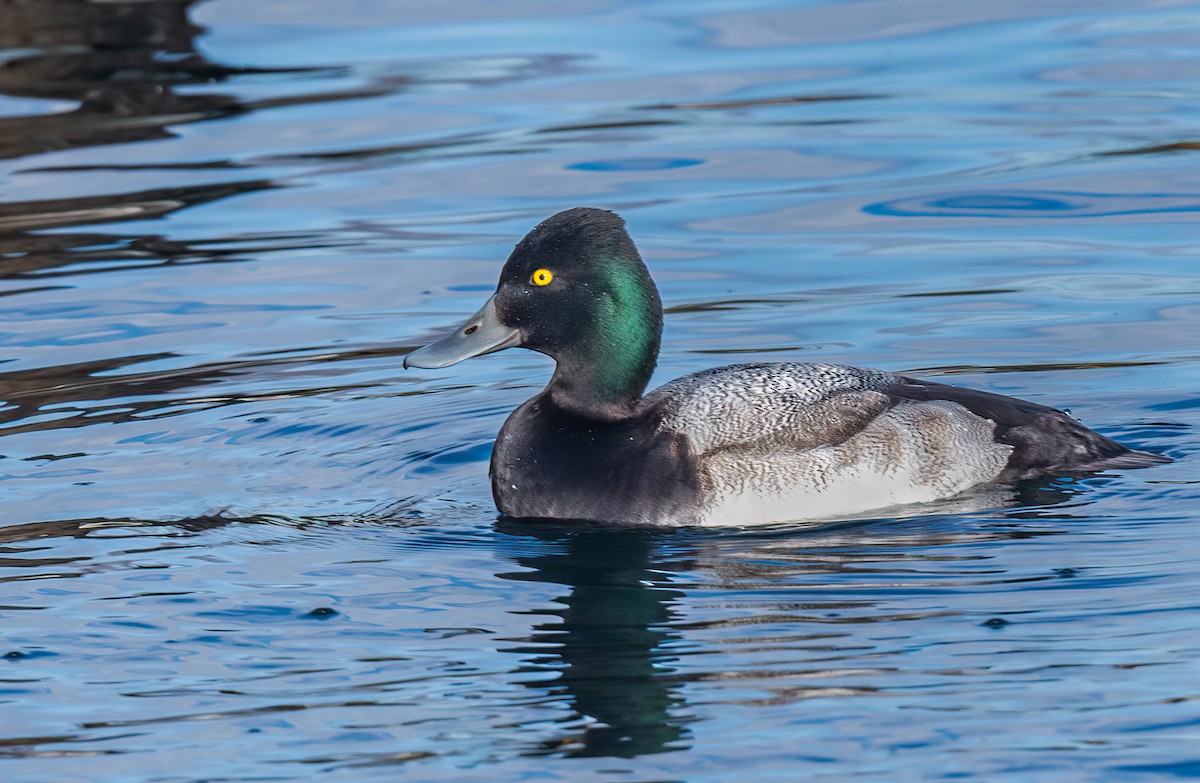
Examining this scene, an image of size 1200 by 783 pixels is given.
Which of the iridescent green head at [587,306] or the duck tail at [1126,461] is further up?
the iridescent green head at [587,306]

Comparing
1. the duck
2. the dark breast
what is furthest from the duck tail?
the dark breast

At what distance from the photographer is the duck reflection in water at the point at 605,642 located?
5.55 meters

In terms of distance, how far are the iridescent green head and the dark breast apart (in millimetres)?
173

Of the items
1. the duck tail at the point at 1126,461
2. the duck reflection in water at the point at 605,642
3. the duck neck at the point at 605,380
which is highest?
the duck neck at the point at 605,380

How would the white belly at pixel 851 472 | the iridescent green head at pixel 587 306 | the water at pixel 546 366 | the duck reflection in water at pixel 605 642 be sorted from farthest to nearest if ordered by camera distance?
the iridescent green head at pixel 587 306 → the white belly at pixel 851 472 → the water at pixel 546 366 → the duck reflection in water at pixel 605 642

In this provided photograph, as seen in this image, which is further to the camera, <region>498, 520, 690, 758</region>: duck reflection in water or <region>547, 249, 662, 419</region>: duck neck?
<region>547, 249, 662, 419</region>: duck neck

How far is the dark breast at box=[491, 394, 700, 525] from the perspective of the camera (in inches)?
299

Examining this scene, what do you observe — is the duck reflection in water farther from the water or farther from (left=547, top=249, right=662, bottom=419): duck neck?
(left=547, top=249, right=662, bottom=419): duck neck

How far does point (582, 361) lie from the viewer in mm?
8148

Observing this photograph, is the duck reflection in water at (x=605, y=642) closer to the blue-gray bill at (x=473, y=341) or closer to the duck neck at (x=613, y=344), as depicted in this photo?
the duck neck at (x=613, y=344)

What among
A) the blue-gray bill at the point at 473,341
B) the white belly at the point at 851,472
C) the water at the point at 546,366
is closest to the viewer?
the water at the point at 546,366

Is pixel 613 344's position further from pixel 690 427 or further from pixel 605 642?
pixel 605 642

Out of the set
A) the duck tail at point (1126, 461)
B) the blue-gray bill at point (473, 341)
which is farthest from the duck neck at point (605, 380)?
the duck tail at point (1126, 461)

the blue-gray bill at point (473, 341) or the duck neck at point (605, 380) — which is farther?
the blue-gray bill at point (473, 341)
